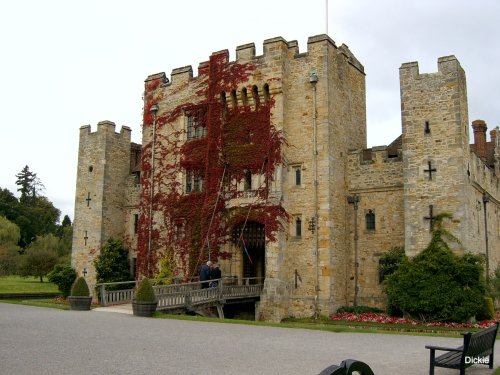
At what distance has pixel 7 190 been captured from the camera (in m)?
83.6

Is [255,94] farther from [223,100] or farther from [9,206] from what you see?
[9,206]

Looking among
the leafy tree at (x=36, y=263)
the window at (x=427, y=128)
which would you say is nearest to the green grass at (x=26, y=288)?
the leafy tree at (x=36, y=263)

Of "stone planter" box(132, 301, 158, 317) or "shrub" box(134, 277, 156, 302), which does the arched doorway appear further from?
"stone planter" box(132, 301, 158, 317)

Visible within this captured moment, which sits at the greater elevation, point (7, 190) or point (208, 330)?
point (7, 190)

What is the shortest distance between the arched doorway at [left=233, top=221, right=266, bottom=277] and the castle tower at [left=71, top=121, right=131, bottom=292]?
10.1 m

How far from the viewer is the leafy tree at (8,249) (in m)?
55.3

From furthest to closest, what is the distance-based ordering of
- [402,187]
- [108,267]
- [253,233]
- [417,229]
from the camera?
[108,267] → [253,233] → [402,187] → [417,229]

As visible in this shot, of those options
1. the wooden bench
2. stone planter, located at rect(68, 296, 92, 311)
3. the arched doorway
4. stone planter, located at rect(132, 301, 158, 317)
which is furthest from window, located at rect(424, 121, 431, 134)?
stone planter, located at rect(68, 296, 92, 311)

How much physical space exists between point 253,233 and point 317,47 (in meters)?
9.53

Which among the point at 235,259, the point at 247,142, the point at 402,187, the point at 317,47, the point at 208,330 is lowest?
the point at 208,330

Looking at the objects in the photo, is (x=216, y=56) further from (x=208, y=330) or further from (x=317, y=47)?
(x=208, y=330)

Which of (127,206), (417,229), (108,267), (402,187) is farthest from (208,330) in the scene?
(127,206)

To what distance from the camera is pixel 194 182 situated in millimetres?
29484

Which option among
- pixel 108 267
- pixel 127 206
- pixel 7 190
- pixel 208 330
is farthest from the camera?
pixel 7 190
